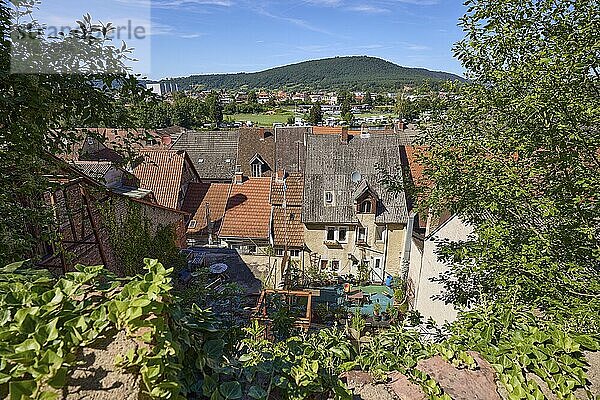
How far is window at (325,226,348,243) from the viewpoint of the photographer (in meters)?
16.5

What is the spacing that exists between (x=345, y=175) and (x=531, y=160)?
12.2 m

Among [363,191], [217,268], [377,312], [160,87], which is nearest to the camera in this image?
[160,87]

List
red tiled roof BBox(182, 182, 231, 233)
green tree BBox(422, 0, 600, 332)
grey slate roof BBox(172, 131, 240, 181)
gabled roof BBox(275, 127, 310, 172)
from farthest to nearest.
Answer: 1. grey slate roof BBox(172, 131, 240, 181)
2. gabled roof BBox(275, 127, 310, 172)
3. red tiled roof BBox(182, 182, 231, 233)
4. green tree BBox(422, 0, 600, 332)

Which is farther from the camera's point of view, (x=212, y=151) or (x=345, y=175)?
(x=212, y=151)

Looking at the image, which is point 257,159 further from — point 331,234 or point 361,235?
point 361,235

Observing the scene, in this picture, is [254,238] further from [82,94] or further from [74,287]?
[74,287]

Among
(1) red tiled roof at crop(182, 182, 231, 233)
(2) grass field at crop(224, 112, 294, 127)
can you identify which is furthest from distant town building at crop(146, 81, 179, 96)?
(2) grass field at crop(224, 112, 294, 127)

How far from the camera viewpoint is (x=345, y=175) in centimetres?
1703

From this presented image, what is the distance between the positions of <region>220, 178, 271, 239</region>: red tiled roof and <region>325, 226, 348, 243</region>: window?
241 cm

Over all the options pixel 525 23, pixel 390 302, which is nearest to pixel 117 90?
pixel 525 23

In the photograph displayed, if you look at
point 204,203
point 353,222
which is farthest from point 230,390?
point 204,203

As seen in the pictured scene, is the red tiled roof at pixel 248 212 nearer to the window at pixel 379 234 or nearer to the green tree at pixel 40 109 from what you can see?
the window at pixel 379 234

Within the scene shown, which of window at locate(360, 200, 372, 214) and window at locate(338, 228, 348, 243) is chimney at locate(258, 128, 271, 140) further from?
window at locate(360, 200, 372, 214)

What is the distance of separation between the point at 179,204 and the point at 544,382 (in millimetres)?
17769
